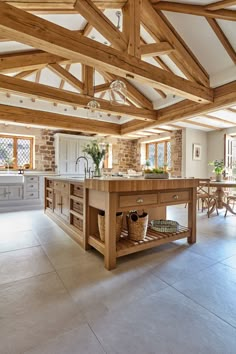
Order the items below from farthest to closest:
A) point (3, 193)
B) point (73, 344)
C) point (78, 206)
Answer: point (3, 193), point (78, 206), point (73, 344)

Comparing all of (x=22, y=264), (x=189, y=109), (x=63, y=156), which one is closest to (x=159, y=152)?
(x=189, y=109)

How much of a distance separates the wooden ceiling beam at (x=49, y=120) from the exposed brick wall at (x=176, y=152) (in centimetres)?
238

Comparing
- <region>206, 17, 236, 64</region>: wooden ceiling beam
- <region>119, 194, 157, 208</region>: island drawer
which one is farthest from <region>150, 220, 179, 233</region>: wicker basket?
<region>206, 17, 236, 64</region>: wooden ceiling beam

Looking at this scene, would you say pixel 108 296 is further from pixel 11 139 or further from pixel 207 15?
pixel 11 139

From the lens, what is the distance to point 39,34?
6.82 ft

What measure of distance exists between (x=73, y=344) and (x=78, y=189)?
184 centimetres

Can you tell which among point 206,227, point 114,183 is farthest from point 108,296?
point 206,227

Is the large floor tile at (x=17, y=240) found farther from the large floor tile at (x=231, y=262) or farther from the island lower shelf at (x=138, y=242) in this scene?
the large floor tile at (x=231, y=262)

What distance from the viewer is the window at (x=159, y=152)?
7.58 meters

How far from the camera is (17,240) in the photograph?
9.01 feet

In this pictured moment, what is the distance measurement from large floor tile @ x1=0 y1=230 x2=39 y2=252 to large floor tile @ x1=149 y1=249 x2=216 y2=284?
1694 mm

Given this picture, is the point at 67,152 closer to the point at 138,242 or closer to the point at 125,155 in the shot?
the point at 125,155

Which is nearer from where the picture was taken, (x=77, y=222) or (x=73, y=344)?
(x=73, y=344)

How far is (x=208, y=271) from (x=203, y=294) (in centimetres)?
41
